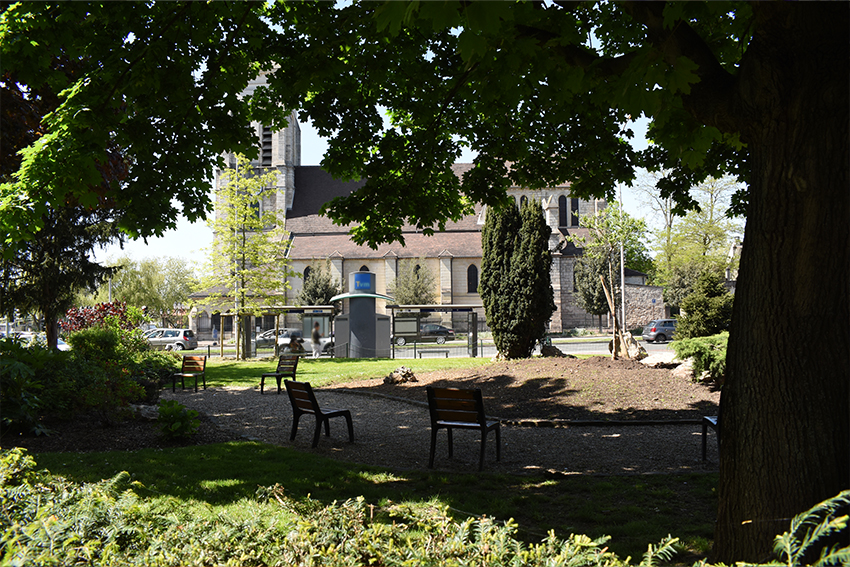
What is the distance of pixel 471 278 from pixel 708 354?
43049 mm

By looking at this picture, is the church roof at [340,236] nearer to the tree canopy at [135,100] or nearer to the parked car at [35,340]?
the parked car at [35,340]

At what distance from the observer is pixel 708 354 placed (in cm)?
1066

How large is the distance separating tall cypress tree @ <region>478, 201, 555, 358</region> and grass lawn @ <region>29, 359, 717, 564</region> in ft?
31.4

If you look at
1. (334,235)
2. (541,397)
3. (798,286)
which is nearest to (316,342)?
(541,397)

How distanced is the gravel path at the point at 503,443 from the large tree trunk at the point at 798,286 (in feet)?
10.2

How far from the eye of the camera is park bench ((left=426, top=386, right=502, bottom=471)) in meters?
6.42

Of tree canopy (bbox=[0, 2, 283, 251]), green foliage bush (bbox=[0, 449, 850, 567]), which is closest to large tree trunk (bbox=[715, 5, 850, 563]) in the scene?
green foliage bush (bbox=[0, 449, 850, 567])

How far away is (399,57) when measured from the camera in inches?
277

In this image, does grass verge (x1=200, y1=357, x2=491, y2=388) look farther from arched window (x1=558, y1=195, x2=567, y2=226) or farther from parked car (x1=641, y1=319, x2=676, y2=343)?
arched window (x1=558, y1=195, x2=567, y2=226)

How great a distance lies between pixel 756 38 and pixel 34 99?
1138cm

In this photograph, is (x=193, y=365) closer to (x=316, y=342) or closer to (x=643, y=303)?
(x=316, y=342)

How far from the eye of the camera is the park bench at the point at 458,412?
21.1ft

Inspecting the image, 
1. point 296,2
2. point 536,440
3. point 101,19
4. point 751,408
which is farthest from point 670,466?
point 101,19

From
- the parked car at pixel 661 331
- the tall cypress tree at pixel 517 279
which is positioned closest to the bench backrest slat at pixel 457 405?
the tall cypress tree at pixel 517 279
